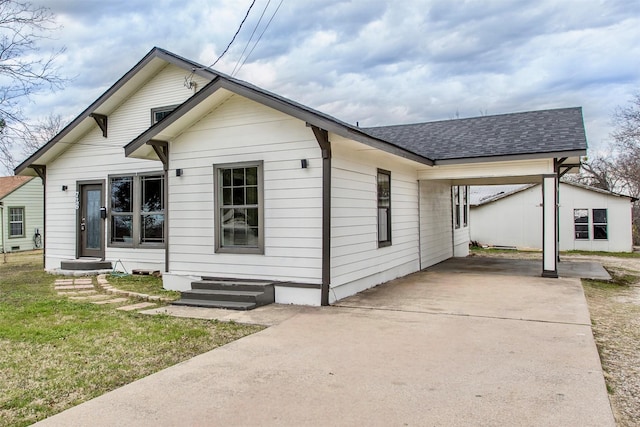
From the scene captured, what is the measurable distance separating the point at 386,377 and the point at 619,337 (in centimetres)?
316

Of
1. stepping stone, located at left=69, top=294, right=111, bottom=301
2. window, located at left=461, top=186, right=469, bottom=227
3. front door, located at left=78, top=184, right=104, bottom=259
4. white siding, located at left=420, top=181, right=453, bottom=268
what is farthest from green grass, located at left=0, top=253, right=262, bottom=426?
window, located at left=461, top=186, right=469, bottom=227

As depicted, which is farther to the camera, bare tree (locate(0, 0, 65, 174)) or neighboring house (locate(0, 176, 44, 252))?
neighboring house (locate(0, 176, 44, 252))

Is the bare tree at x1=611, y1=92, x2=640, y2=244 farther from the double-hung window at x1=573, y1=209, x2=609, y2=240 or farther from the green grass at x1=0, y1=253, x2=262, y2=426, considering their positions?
the green grass at x1=0, y1=253, x2=262, y2=426

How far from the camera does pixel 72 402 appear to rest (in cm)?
332

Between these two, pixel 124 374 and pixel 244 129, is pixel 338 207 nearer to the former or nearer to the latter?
pixel 244 129

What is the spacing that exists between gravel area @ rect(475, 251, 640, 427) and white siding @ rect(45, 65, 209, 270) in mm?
8668

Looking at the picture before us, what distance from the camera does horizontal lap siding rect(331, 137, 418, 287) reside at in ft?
23.7

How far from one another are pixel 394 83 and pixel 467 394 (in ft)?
54.3

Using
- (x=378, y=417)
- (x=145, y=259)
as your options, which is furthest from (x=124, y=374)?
(x=145, y=259)

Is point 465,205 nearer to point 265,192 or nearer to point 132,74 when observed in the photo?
point 265,192

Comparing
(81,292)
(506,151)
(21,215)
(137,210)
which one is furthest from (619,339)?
(21,215)

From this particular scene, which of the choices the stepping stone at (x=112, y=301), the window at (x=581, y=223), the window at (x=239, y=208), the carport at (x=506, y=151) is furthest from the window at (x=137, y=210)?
the window at (x=581, y=223)

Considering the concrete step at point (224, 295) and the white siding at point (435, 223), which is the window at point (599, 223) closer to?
the white siding at point (435, 223)

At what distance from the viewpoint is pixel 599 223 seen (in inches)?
719
